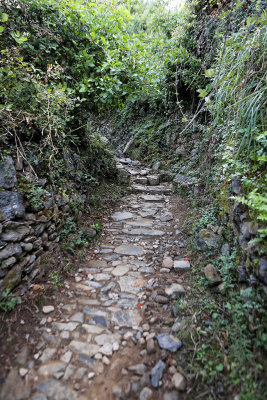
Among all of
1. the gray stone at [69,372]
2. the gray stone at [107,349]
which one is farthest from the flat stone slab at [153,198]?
the gray stone at [69,372]

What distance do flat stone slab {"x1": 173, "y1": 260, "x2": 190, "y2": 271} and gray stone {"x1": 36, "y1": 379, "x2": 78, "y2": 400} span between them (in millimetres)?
1705

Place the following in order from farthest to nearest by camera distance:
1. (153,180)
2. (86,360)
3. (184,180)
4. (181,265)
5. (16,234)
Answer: (153,180)
(184,180)
(181,265)
(16,234)
(86,360)

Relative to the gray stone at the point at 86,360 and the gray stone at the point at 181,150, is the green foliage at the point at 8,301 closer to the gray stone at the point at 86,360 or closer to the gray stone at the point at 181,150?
the gray stone at the point at 86,360

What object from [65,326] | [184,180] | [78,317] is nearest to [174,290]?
[78,317]

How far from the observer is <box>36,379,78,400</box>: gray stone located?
152cm

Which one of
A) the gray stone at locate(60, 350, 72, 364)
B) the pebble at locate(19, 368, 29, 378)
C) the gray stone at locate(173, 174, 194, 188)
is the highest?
the gray stone at locate(173, 174, 194, 188)

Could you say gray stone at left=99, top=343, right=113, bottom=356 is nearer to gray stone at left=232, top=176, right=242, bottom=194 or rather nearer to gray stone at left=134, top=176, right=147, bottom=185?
gray stone at left=232, top=176, right=242, bottom=194

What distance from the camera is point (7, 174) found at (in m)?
2.45

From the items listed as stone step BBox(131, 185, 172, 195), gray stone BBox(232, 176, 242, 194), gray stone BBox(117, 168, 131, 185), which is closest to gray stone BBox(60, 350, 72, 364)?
gray stone BBox(232, 176, 242, 194)

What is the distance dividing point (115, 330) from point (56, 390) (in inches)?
25.6

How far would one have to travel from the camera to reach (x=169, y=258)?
3.04 m

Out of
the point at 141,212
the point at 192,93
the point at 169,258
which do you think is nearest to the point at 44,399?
the point at 169,258

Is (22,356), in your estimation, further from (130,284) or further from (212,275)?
(212,275)

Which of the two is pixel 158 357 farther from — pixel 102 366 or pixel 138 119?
pixel 138 119
